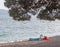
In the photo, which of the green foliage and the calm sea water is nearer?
the green foliage

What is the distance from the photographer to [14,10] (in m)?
11.5

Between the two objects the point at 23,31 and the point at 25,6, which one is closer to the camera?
the point at 25,6

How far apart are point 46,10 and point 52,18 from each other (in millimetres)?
460

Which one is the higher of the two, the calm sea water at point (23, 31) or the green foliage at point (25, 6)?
the green foliage at point (25, 6)

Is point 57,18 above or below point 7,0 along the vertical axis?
below

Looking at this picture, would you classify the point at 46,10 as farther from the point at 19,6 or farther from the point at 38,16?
the point at 19,6

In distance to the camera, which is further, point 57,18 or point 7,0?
point 57,18

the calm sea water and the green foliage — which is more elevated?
the green foliage

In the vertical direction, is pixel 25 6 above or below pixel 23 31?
above

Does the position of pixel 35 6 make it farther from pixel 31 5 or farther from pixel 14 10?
pixel 14 10

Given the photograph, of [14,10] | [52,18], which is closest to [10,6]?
[14,10]

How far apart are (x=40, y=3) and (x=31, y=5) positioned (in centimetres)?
38

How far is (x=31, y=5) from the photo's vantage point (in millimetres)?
11547

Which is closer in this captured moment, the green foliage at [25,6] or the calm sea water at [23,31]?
the green foliage at [25,6]
